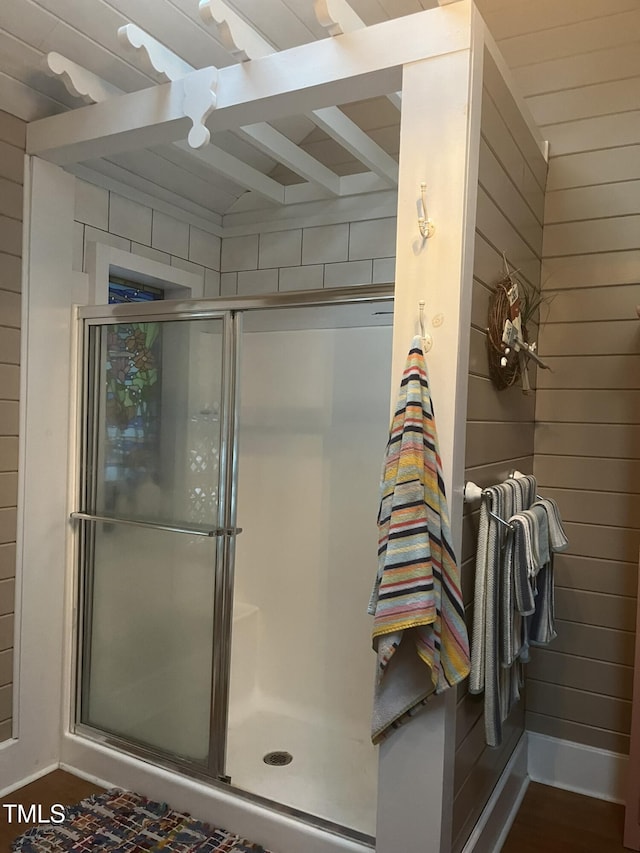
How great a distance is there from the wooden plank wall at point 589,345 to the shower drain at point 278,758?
3.00ft

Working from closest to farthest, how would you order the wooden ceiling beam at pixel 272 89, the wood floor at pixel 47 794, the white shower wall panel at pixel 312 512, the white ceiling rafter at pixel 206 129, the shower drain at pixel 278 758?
the wooden ceiling beam at pixel 272 89
the white ceiling rafter at pixel 206 129
the wood floor at pixel 47 794
the shower drain at pixel 278 758
the white shower wall panel at pixel 312 512

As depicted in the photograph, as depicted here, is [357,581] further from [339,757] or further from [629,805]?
[629,805]

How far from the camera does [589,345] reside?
2.34 metres

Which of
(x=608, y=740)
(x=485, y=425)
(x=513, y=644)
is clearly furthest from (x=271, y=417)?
(x=608, y=740)

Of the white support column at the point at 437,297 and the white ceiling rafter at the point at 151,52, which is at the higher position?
the white ceiling rafter at the point at 151,52

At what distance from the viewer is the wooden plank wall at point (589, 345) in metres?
2.27

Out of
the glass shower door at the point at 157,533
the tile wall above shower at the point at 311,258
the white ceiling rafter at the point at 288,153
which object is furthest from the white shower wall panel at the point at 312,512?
the white ceiling rafter at the point at 288,153

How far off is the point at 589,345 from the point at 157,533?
65.4 inches

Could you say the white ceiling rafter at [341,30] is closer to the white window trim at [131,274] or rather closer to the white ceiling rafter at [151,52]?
the white ceiling rafter at [151,52]

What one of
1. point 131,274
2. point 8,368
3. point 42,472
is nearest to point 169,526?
point 42,472

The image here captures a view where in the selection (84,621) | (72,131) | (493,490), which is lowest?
(84,621)

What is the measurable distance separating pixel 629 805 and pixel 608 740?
0.89 ft

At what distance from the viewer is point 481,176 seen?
5.41ft

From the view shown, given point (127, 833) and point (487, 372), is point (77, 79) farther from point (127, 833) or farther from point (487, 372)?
point (127, 833)
